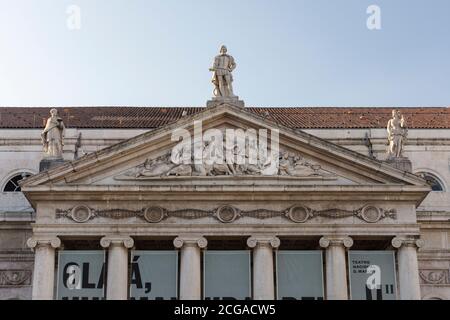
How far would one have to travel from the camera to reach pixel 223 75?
36.2m

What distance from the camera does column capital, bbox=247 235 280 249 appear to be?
3391cm

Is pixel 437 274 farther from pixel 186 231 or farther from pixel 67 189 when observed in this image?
pixel 67 189

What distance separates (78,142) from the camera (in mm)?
42062

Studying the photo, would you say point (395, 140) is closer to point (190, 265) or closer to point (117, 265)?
point (190, 265)

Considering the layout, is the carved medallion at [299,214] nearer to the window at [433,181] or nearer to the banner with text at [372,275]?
the banner with text at [372,275]

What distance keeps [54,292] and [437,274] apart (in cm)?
1596

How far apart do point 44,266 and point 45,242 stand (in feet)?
2.89

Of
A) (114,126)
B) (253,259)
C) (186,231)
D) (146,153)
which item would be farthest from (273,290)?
(114,126)

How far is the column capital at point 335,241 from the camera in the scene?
33.9 meters

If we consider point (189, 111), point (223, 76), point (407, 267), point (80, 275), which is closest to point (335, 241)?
point (407, 267)
